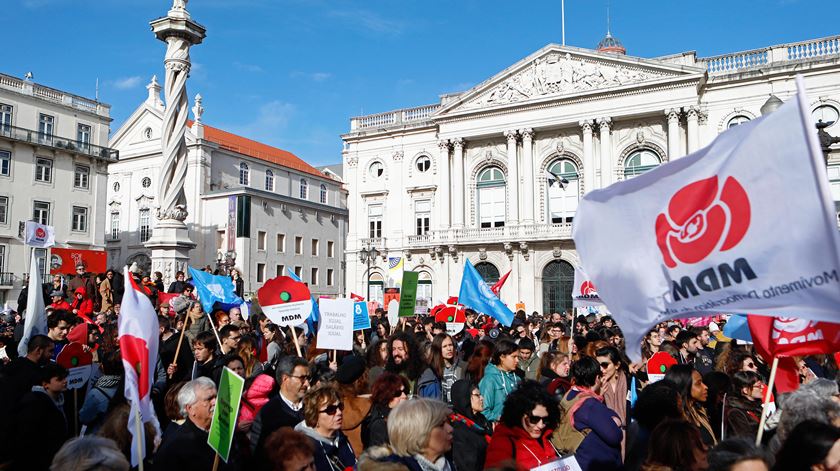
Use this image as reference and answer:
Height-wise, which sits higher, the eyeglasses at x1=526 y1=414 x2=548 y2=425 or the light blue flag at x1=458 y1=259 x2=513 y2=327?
the light blue flag at x1=458 y1=259 x2=513 y2=327

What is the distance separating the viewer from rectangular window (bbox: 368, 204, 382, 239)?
4403 centimetres

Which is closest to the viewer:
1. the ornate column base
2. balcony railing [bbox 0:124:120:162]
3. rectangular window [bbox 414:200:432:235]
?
the ornate column base

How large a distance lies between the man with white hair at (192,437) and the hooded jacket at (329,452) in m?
0.57

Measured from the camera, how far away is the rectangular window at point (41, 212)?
40.6 metres

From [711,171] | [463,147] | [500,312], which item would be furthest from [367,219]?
[711,171]

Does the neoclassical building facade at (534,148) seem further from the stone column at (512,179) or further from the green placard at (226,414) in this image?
the green placard at (226,414)

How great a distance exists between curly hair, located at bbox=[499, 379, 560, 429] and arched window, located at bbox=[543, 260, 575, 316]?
33.6 meters

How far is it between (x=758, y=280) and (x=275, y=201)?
5072cm

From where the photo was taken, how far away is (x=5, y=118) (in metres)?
39.6

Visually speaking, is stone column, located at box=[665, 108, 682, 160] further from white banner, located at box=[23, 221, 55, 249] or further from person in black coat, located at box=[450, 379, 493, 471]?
person in black coat, located at box=[450, 379, 493, 471]

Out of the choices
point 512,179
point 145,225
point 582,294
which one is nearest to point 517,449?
point 582,294

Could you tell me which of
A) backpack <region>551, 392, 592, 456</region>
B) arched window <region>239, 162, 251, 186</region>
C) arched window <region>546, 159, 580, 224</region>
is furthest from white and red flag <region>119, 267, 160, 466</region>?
arched window <region>239, 162, 251, 186</region>

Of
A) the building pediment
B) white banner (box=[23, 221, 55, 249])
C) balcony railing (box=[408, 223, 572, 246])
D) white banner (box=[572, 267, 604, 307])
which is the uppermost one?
the building pediment

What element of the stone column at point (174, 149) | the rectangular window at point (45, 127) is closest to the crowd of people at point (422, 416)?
the stone column at point (174, 149)
